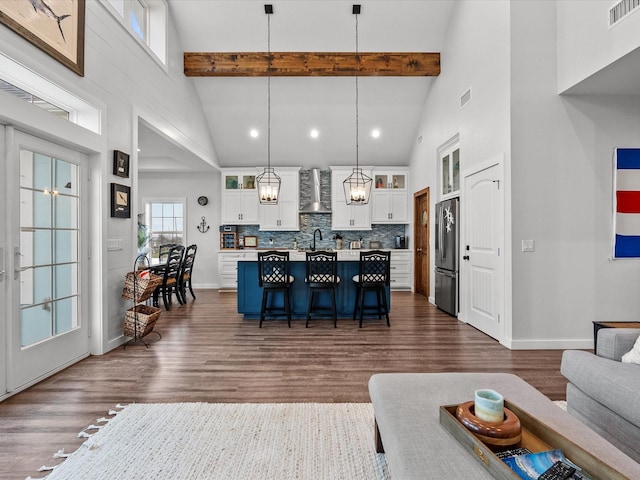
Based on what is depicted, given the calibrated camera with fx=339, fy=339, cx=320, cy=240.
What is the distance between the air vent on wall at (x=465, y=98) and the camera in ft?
15.0

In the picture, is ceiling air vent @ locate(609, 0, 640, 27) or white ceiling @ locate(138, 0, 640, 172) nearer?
ceiling air vent @ locate(609, 0, 640, 27)

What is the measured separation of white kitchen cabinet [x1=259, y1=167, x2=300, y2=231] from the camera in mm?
7809

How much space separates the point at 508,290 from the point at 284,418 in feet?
8.99

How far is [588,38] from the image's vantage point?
3.11m

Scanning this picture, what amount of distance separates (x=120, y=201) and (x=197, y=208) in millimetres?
4444

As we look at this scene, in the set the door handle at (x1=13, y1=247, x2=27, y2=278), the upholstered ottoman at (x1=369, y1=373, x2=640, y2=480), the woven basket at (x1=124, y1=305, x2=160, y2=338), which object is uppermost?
the door handle at (x1=13, y1=247, x2=27, y2=278)

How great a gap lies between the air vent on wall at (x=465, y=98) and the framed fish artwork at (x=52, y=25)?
4.41 metres

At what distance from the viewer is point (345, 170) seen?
7797mm

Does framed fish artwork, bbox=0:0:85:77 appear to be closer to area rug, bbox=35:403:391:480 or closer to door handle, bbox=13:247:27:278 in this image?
door handle, bbox=13:247:27:278

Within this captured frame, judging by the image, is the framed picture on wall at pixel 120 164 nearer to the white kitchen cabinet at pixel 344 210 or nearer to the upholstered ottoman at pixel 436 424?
the upholstered ottoman at pixel 436 424

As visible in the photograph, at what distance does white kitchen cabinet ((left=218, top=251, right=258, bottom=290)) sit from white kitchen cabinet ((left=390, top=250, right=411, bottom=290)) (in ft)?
10.3

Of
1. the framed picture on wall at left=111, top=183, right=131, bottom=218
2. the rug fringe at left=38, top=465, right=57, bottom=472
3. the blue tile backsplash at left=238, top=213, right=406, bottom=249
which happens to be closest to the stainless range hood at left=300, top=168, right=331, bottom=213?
the blue tile backsplash at left=238, top=213, right=406, bottom=249

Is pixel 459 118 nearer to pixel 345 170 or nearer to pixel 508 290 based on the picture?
pixel 508 290

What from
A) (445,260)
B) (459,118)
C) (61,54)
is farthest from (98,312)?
(459,118)
